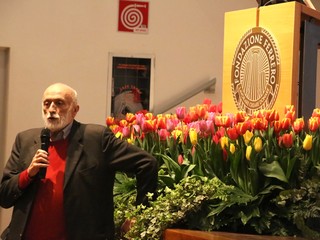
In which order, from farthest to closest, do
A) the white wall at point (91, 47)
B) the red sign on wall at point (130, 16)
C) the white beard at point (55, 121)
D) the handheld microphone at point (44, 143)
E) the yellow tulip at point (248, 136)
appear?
1. the red sign on wall at point (130, 16)
2. the white wall at point (91, 47)
3. the white beard at point (55, 121)
4. the handheld microphone at point (44, 143)
5. the yellow tulip at point (248, 136)

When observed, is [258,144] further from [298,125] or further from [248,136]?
[298,125]

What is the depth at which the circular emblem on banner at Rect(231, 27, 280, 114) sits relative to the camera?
2664mm

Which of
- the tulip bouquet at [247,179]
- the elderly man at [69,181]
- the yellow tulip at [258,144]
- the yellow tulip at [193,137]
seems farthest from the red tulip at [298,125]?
the elderly man at [69,181]

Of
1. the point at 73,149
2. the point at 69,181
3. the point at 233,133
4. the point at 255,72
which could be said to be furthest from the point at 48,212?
the point at 255,72

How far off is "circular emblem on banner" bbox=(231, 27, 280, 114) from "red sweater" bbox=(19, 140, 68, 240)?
0.81 meters

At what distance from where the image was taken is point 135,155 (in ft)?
8.59

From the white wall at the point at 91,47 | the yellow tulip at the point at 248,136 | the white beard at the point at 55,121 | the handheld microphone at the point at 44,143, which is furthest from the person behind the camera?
the white wall at the point at 91,47

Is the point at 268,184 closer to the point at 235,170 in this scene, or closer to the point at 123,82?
the point at 235,170

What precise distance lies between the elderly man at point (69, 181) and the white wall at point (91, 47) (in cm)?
267

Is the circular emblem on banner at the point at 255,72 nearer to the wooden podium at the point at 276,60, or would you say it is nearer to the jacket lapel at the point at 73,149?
the wooden podium at the point at 276,60

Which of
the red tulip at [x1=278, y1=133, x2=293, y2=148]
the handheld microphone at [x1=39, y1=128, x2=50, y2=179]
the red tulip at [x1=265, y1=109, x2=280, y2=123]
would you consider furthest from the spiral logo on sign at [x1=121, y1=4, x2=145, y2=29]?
the red tulip at [x1=278, y1=133, x2=293, y2=148]

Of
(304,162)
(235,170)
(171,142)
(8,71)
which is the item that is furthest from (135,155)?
(8,71)

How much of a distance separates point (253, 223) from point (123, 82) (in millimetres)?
3429

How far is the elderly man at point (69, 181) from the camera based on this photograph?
2.57 meters
